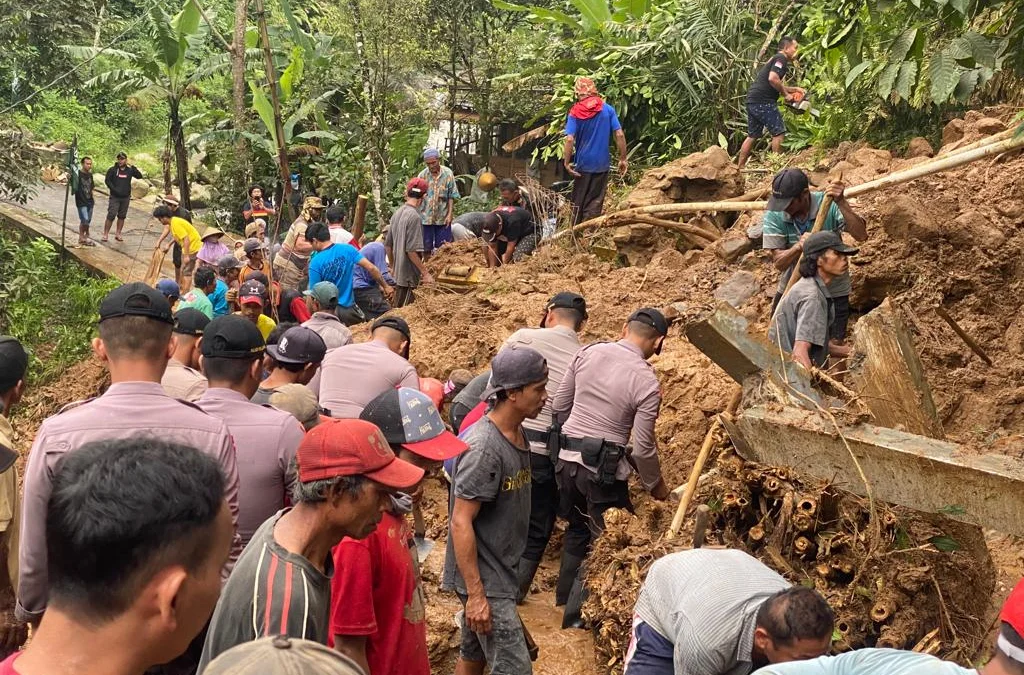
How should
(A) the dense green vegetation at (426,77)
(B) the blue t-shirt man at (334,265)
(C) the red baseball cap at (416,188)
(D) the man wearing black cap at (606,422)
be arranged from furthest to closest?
(A) the dense green vegetation at (426,77), (C) the red baseball cap at (416,188), (B) the blue t-shirt man at (334,265), (D) the man wearing black cap at (606,422)

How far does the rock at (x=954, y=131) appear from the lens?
9141 mm

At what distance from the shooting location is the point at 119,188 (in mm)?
16547

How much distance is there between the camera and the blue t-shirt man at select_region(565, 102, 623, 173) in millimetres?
10859

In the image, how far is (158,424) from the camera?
3547 mm

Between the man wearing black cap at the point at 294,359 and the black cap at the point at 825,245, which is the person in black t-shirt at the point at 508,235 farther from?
the man wearing black cap at the point at 294,359

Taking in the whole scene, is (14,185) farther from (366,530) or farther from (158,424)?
(366,530)

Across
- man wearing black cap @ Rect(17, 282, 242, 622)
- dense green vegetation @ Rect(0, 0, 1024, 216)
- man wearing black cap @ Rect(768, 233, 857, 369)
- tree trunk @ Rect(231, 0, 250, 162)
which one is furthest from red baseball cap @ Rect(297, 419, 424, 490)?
tree trunk @ Rect(231, 0, 250, 162)

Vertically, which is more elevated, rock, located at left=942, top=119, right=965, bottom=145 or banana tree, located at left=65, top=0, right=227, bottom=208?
rock, located at left=942, top=119, right=965, bottom=145

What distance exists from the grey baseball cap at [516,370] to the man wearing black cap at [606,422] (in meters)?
1.39

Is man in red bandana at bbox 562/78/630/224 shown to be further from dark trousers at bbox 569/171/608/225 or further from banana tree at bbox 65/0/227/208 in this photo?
banana tree at bbox 65/0/227/208

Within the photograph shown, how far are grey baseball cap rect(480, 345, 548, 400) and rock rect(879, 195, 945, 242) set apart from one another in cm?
408

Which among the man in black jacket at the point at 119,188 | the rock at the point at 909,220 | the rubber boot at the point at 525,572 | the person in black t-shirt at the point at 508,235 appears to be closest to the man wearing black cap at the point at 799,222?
the rock at the point at 909,220

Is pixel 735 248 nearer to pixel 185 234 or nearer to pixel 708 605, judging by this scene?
pixel 708 605

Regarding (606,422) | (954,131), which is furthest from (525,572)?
(954,131)
